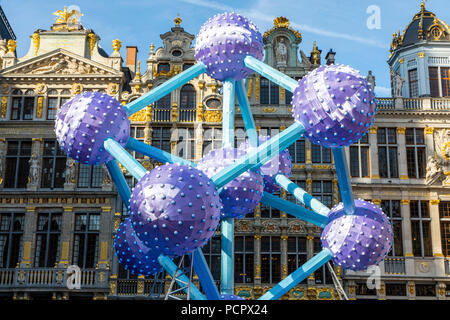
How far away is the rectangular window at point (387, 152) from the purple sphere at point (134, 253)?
17.4m

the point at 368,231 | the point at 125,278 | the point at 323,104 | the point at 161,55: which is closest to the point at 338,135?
the point at 323,104

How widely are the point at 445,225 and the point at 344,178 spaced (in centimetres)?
1703

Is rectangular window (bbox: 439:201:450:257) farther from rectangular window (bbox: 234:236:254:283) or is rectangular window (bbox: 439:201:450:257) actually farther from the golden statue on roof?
the golden statue on roof

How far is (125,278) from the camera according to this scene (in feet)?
79.2

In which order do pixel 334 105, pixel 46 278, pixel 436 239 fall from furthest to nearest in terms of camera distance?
pixel 436 239 < pixel 46 278 < pixel 334 105

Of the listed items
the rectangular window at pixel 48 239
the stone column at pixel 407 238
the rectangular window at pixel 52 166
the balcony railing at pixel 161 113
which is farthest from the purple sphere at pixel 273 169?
the rectangular window at pixel 52 166

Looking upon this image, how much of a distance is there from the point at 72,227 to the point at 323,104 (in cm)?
1837

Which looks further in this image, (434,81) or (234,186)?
(434,81)

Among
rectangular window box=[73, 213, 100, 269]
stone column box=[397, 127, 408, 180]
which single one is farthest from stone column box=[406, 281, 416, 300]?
rectangular window box=[73, 213, 100, 269]

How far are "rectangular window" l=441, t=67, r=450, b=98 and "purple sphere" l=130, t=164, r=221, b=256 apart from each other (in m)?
21.8

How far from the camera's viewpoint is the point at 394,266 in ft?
79.3

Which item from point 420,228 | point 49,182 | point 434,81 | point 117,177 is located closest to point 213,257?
point 49,182

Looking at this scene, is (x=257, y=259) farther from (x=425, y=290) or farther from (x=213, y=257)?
(x=425, y=290)

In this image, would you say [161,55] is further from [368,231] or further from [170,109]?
[368,231]
